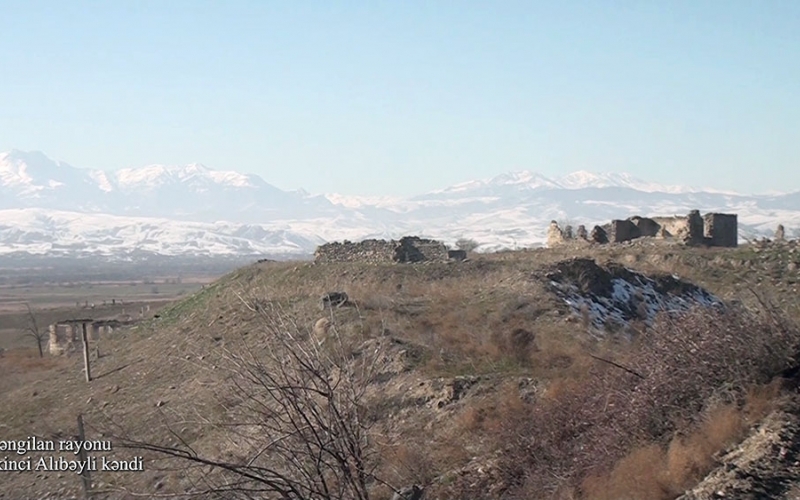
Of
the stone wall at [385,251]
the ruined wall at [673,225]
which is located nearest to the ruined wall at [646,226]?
the ruined wall at [673,225]

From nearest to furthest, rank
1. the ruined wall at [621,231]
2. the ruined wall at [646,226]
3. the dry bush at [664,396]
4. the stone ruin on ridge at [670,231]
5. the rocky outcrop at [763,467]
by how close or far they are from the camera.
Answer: the rocky outcrop at [763,467]
the dry bush at [664,396]
the stone ruin on ridge at [670,231]
the ruined wall at [621,231]
the ruined wall at [646,226]

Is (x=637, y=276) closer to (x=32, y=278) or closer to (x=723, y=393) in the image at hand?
(x=723, y=393)

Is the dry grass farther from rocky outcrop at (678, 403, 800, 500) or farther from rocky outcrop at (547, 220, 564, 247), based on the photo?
rocky outcrop at (547, 220, 564, 247)

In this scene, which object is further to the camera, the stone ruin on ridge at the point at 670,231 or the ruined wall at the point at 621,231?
the ruined wall at the point at 621,231

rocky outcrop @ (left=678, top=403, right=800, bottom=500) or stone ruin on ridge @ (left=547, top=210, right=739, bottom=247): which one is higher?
stone ruin on ridge @ (left=547, top=210, right=739, bottom=247)

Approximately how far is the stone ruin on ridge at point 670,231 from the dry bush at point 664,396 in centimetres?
2049

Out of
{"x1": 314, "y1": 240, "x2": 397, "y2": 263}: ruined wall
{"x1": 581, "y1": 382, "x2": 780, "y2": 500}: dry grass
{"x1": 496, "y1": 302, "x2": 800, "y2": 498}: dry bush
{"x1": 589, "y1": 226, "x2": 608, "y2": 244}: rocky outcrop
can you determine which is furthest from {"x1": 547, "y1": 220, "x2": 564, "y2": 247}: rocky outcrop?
{"x1": 581, "y1": 382, "x2": 780, "y2": 500}: dry grass

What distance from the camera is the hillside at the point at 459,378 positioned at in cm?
830

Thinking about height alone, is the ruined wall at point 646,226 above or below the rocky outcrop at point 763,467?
above

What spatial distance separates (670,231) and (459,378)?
1874 cm

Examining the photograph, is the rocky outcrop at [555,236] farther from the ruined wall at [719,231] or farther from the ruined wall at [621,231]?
the ruined wall at [719,231]

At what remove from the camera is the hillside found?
8.30 meters

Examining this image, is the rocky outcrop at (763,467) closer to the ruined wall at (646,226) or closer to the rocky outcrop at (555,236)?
the ruined wall at (646,226)

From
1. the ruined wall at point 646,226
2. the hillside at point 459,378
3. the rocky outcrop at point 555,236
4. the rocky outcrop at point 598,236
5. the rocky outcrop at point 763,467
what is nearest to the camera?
the rocky outcrop at point 763,467
